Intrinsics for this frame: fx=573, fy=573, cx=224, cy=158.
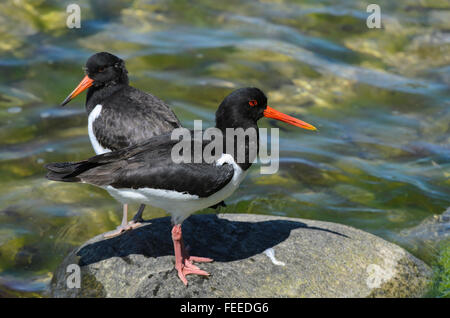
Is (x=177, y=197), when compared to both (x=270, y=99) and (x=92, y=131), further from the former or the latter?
(x=270, y=99)

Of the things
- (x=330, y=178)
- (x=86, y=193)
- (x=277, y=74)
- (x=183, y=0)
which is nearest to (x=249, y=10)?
(x=183, y=0)

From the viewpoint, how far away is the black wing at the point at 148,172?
4770 millimetres

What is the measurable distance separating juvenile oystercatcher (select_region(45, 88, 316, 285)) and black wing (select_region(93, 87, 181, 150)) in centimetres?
81

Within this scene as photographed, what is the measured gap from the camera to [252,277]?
5031 mm

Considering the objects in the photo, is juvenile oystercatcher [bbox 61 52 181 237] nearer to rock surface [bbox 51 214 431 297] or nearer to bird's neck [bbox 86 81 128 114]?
bird's neck [bbox 86 81 128 114]

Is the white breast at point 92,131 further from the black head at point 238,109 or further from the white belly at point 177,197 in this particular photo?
the black head at point 238,109

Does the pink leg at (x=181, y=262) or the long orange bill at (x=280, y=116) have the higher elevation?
the long orange bill at (x=280, y=116)

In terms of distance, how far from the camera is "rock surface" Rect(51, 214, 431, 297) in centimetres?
496

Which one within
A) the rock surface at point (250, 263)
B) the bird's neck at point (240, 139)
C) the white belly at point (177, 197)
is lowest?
the rock surface at point (250, 263)

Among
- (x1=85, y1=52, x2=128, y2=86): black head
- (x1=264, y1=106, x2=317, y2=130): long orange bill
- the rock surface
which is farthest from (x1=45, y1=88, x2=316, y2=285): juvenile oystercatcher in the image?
(x1=85, y1=52, x2=128, y2=86): black head

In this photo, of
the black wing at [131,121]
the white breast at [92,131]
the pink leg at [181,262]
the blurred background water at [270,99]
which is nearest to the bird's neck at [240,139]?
the pink leg at [181,262]

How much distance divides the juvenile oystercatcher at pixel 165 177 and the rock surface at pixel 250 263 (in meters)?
0.27

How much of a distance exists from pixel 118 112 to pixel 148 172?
1.60 m

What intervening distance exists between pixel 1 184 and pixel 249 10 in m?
7.08
